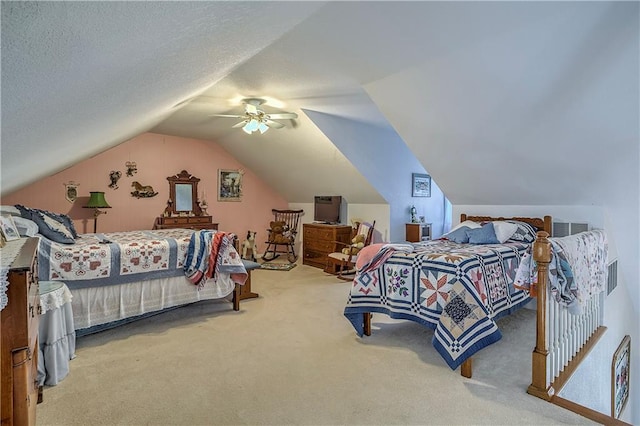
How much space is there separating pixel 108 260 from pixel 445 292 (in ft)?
9.34

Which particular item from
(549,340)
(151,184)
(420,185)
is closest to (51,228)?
(151,184)

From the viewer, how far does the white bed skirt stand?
9.29 feet

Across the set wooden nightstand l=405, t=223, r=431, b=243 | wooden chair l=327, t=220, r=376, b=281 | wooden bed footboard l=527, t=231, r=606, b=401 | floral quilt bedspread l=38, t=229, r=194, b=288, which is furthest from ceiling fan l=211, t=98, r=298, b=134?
wooden nightstand l=405, t=223, r=431, b=243

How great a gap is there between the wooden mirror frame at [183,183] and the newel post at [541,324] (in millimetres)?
5602

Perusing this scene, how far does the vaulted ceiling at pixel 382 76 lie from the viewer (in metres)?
1.00

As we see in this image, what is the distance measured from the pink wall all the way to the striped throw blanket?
297cm

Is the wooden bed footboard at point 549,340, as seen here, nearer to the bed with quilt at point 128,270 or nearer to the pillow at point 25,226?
the bed with quilt at point 128,270

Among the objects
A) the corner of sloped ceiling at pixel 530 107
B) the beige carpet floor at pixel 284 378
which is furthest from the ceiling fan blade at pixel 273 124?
the beige carpet floor at pixel 284 378

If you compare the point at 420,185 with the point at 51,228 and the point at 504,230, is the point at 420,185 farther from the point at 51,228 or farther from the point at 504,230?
the point at 51,228

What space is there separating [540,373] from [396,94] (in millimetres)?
2481

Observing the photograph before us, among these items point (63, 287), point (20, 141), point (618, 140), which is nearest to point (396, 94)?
point (618, 140)

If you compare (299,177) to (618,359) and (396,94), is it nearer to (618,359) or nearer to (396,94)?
(396,94)

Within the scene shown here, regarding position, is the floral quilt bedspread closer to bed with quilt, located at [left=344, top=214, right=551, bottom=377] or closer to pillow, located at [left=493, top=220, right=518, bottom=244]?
bed with quilt, located at [left=344, top=214, right=551, bottom=377]

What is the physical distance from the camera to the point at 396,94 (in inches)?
125
